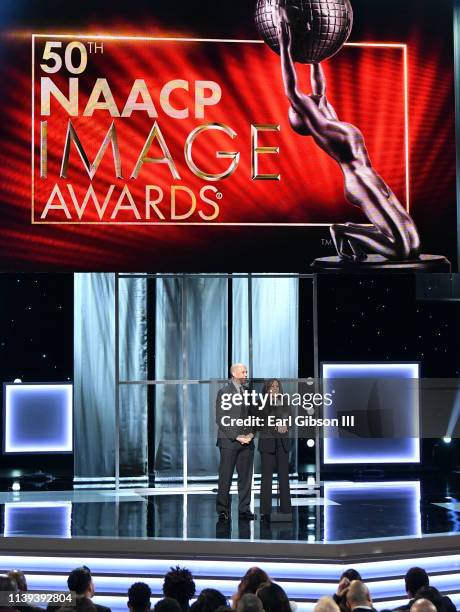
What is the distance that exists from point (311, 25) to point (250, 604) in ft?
26.4

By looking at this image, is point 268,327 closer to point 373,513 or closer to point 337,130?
point 337,130

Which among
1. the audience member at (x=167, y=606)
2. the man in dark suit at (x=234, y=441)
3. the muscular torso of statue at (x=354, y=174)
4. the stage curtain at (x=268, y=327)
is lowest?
the audience member at (x=167, y=606)

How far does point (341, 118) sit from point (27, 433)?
483 cm

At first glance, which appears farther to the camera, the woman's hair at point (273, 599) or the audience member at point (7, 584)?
the audience member at point (7, 584)

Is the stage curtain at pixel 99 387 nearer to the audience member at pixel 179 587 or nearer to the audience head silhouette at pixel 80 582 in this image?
the audience head silhouette at pixel 80 582

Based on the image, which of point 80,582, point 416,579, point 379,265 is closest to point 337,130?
point 379,265

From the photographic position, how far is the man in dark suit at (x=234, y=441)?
980 centimetres

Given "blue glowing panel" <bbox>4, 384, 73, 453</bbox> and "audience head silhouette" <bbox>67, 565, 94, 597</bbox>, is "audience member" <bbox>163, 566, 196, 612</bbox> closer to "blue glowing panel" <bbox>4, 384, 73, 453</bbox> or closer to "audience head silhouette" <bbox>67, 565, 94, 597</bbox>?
"audience head silhouette" <bbox>67, 565, 94, 597</bbox>

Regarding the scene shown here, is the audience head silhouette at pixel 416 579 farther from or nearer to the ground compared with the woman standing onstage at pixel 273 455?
nearer to the ground

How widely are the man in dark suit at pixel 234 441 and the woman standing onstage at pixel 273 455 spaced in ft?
0.49

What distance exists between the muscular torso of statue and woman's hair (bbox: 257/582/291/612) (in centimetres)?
657

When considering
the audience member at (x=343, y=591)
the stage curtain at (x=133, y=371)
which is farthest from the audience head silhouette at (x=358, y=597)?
the stage curtain at (x=133, y=371)

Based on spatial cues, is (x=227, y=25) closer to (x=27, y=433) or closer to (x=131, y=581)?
(x=27, y=433)

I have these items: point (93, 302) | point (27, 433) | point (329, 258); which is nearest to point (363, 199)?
point (329, 258)
